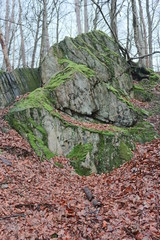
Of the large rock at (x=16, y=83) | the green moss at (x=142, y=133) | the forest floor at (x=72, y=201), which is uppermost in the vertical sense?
the large rock at (x=16, y=83)

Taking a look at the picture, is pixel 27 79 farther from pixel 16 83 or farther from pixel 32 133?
pixel 32 133

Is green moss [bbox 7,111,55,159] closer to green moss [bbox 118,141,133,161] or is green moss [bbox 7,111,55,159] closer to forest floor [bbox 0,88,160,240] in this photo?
forest floor [bbox 0,88,160,240]

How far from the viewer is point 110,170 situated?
27.6 feet

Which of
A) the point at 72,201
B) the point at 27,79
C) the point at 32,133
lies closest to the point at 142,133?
the point at 32,133

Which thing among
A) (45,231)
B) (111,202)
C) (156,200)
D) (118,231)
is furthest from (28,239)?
(156,200)

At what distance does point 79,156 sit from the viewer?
847 cm

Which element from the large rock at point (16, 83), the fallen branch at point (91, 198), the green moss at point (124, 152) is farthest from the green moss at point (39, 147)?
the large rock at point (16, 83)

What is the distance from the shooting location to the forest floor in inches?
160

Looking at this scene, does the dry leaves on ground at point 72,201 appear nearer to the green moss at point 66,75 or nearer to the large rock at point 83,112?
the large rock at point 83,112

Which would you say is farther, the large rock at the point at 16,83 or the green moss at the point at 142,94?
the green moss at the point at 142,94

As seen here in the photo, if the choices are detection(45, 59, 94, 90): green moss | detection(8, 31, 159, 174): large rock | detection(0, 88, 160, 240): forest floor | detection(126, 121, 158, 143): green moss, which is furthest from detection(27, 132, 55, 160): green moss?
detection(126, 121, 158, 143): green moss

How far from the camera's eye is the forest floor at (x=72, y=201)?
406 cm

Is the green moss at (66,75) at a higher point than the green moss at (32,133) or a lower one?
higher

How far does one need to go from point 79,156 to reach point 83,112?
3.00 metres
